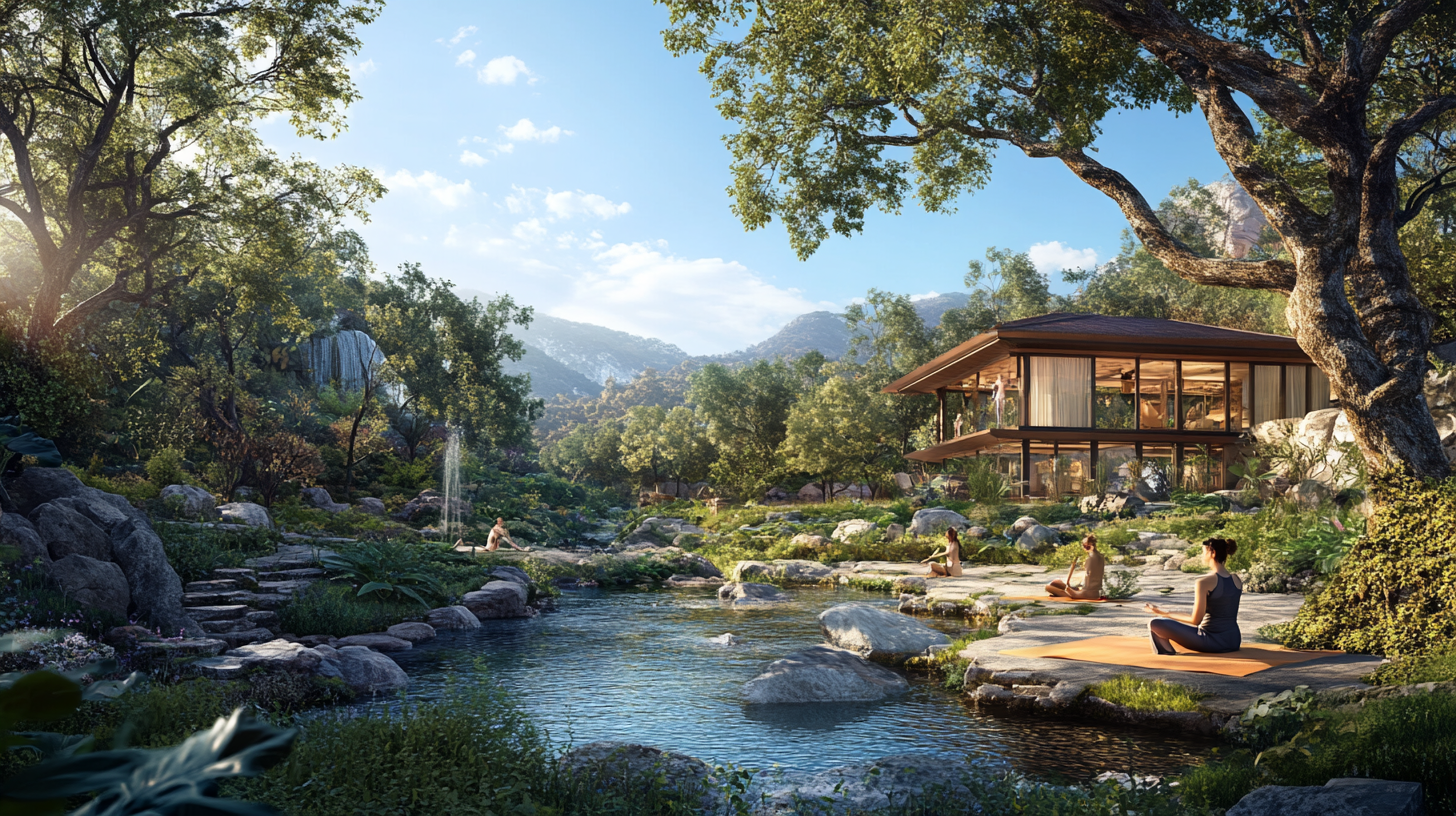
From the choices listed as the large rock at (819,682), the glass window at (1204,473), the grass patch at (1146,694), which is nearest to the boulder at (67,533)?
the large rock at (819,682)

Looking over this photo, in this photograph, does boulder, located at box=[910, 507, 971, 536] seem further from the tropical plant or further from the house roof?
the tropical plant

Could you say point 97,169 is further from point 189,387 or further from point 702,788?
point 702,788

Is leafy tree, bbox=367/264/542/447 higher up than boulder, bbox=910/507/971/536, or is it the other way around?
leafy tree, bbox=367/264/542/447

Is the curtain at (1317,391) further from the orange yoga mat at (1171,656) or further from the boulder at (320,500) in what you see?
the boulder at (320,500)

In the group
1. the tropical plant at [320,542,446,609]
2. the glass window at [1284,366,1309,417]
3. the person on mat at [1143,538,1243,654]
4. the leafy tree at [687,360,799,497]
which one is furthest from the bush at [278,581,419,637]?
the leafy tree at [687,360,799,497]

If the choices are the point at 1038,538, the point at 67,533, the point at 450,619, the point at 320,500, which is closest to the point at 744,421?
the point at 320,500

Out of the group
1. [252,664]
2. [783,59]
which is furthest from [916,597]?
[252,664]

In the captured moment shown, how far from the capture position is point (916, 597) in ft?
48.6

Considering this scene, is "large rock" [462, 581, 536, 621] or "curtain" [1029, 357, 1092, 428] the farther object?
"curtain" [1029, 357, 1092, 428]

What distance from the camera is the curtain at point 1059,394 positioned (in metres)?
24.8

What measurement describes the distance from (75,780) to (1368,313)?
37.7ft

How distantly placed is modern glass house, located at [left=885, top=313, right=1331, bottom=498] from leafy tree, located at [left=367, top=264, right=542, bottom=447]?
58.0ft

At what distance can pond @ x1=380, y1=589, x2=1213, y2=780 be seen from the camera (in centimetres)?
703

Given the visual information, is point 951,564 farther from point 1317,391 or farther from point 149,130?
point 149,130
